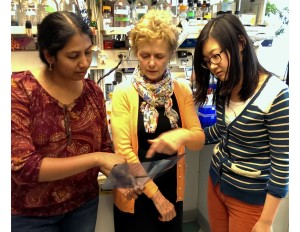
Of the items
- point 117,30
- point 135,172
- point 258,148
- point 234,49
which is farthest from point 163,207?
point 117,30

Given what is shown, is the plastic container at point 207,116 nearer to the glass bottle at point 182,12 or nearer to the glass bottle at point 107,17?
the glass bottle at point 182,12

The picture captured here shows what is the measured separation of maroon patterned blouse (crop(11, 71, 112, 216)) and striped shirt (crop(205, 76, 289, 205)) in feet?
1.82

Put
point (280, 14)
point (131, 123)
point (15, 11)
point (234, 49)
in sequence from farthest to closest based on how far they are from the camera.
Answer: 1. point (280, 14)
2. point (15, 11)
3. point (131, 123)
4. point (234, 49)

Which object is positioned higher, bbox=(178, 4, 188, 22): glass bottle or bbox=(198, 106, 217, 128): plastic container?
bbox=(178, 4, 188, 22): glass bottle

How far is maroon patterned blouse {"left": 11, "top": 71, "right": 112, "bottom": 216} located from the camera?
903 millimetres

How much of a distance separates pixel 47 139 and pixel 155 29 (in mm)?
602

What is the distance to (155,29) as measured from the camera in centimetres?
108

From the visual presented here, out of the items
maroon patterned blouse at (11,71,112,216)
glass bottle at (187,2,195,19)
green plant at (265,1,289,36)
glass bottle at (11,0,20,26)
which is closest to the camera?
maroon patterned blouse at (11,71,112,216)

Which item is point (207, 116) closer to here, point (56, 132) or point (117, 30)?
point (117, 30)

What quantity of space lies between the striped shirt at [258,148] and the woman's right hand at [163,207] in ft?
0.81

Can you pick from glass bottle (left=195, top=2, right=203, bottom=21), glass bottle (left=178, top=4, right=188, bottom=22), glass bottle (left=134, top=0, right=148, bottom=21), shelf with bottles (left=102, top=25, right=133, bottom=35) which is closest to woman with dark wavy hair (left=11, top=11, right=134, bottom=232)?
shelf with bottles (left=102, top=25, right=133, bottom=35)

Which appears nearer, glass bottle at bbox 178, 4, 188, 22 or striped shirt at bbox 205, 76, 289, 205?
striped shirt at bbox 205, 76, 289, 205

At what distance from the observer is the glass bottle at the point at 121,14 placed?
68.7 inches

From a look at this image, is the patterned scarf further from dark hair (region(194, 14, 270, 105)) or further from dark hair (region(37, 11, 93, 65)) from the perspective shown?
dark hair (region(37, 11, 93, 65))
